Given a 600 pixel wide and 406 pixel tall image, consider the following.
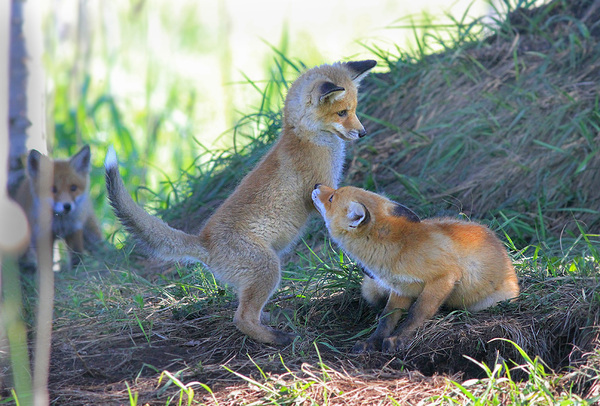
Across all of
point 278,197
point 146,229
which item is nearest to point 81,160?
point 146,229

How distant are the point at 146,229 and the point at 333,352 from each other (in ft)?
4.76

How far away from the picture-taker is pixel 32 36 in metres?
5.24

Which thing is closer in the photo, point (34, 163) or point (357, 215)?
point (357, 215)

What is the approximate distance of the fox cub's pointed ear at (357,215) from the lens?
12.8 ft

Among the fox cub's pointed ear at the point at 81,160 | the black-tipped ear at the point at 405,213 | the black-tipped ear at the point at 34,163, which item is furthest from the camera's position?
the fox cub's pointed ear at the point at 81,160

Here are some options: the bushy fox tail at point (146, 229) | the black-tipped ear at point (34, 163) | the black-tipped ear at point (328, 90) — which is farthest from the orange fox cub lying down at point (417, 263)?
the black-tipped ear at point (34, 163)

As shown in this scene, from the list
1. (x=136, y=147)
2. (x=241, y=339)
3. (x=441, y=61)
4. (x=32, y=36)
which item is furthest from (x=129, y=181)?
(x=241, y=339)

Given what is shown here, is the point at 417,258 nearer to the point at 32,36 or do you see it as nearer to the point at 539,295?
the point at 539,295

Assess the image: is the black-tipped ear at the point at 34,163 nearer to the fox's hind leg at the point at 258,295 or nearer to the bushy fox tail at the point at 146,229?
the bushy fox tail at the point at 146,229

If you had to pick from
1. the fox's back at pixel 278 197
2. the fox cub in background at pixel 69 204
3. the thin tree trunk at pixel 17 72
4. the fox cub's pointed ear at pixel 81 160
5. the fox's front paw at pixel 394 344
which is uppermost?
the thin tree trunk at pixel 17 72

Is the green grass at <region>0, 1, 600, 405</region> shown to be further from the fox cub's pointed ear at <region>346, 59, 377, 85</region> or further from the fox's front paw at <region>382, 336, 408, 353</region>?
the fox cub's pointed ear at <region>346, 59, 377, 85</region>

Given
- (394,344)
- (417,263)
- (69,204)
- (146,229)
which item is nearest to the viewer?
(394,344)

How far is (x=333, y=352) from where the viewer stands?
3.72 meters

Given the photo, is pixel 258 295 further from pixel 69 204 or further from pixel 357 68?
pixel 69 204
